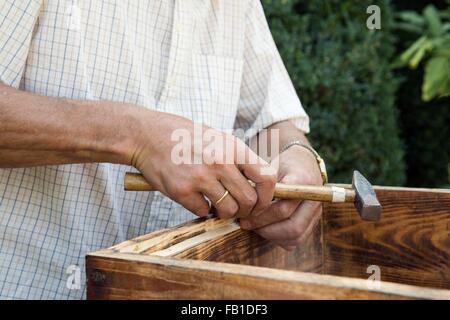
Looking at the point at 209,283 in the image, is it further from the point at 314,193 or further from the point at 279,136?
the point at 279,136

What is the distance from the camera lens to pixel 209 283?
90cm

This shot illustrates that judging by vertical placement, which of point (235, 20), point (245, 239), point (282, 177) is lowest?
point (245, 239)

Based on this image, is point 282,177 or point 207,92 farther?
point 207,92

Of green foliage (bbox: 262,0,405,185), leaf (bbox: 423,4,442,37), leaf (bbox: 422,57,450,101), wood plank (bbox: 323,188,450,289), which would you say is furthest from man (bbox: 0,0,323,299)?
leaf (bbox: 423,4,442,37)

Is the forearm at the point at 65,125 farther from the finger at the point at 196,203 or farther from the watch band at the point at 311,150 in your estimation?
the watch band at the point at 311,150

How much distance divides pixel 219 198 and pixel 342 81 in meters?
2.18

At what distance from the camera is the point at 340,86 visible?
3.23 m

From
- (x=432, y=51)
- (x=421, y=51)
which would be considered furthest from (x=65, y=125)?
(x=432, y=51)

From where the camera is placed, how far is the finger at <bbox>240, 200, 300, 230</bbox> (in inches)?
51.9

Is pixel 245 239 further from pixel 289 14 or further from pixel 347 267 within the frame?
pixel 289 14
